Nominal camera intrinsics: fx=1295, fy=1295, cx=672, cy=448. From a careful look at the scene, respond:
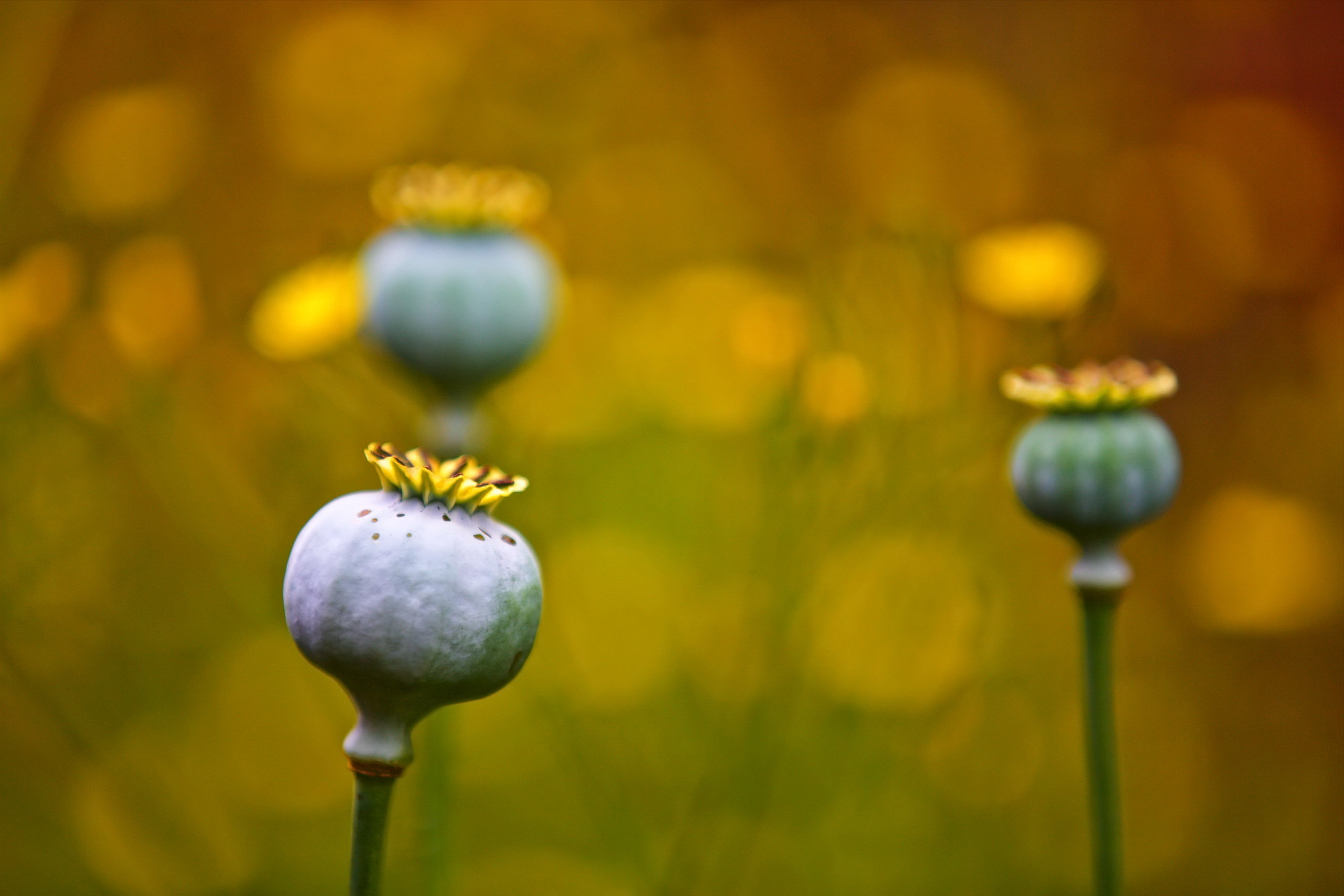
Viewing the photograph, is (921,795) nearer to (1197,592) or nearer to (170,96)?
(1197,592)

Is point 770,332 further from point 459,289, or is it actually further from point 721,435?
point 459,289

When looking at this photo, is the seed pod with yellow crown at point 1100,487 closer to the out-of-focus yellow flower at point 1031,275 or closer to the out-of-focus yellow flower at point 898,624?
the out-of-focus yellow flower at point 1031,275

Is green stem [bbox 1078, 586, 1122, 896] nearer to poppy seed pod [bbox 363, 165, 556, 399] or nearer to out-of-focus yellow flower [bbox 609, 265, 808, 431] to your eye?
poppy seed pod [bbox 363, 165, 556, 399]

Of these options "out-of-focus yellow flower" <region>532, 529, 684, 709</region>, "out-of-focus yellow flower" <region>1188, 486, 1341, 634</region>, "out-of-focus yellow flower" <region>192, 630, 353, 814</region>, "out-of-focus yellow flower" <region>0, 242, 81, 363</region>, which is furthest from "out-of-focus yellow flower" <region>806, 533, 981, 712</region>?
"out-of-focus yellow flower" <region>0, 242, 81, 363</region>

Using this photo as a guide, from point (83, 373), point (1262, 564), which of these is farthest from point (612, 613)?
point (1262, 564)

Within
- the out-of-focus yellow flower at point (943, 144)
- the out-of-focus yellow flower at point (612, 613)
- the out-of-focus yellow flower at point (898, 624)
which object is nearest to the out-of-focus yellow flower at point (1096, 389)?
the out-of-focus yellow flower at point (898, 624)

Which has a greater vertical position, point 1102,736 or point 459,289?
point 459,289

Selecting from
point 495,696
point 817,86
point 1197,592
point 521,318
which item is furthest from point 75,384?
point 1197,592
